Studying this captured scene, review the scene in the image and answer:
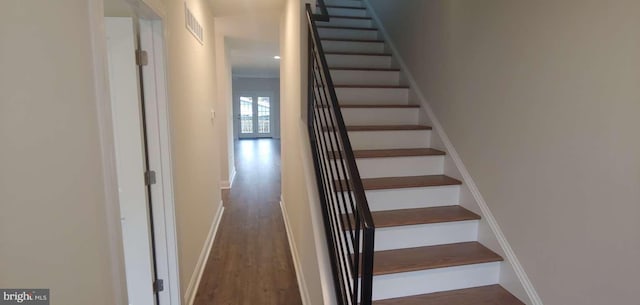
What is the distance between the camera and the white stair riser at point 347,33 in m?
3.87

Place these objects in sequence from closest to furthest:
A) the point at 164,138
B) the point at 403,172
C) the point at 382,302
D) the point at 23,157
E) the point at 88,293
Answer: the point at 23,157
the point at 88,293
the point at 382,302
the point at 164,138
the point at 403,172

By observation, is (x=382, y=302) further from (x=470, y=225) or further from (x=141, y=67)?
(x=141, y=67)

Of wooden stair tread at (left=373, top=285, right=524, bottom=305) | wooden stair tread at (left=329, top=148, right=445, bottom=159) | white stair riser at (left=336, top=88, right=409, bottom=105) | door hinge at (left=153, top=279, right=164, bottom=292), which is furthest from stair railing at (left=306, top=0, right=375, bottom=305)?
door hinge at (left=153, top=279, right=164, bottom=292)

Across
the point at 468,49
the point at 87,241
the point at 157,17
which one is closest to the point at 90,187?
the point at 87,241

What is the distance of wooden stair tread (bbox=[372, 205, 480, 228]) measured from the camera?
2.12 meters

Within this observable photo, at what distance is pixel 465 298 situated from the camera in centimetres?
192

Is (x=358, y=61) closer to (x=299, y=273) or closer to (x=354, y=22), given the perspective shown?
(x=354, y=22)

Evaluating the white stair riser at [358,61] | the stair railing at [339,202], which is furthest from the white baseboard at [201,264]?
the white stair riser at [358,61]

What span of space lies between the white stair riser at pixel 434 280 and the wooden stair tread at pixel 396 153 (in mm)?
892

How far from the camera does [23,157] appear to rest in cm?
77

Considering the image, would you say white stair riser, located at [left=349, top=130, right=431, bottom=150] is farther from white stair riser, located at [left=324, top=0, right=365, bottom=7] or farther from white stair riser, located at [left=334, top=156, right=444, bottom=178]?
white stair riser, located at [left=324, top=0, right=365, bottom=7]

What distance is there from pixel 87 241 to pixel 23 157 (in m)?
0.36

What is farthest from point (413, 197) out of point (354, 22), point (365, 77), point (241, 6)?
point (241, 6)

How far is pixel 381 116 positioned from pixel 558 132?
149 centimetres
